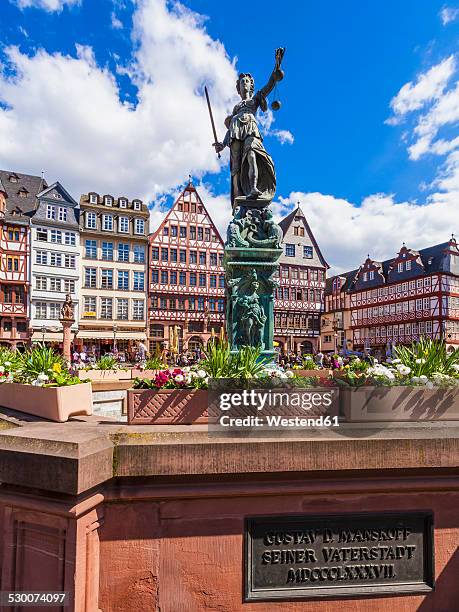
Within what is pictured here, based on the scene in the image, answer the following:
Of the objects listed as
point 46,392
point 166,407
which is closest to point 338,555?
point 166,407

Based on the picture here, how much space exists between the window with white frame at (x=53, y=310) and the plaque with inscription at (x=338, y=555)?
139 ft

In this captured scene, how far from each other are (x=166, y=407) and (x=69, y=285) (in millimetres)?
42480

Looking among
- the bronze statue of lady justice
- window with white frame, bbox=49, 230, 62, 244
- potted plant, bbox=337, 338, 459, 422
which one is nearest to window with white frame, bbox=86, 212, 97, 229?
window with white frame, bbox=49, 230, 62, 244

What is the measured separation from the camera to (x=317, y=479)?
3.18 meters

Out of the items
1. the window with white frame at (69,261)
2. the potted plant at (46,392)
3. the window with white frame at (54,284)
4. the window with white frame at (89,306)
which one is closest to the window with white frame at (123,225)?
the window with white frame at (69,261)

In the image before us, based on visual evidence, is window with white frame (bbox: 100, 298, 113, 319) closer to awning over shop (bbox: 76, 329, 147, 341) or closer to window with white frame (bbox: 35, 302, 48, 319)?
awning over shop (bbox: 76, 329, 147, 341)

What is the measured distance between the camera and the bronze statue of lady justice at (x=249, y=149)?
823cm

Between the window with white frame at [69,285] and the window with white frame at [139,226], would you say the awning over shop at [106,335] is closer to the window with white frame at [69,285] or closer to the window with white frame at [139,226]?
the window with white frame at [69,285]

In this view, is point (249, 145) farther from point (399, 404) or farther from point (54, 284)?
point (54, 284)

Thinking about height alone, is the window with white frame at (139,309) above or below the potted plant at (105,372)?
above

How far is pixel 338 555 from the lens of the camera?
327 centimetres

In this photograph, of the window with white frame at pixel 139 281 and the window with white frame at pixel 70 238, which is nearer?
the window with white frame at pixel 70 238

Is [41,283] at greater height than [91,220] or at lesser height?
lesser

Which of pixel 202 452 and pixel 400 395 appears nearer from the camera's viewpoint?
pixel 202 452
